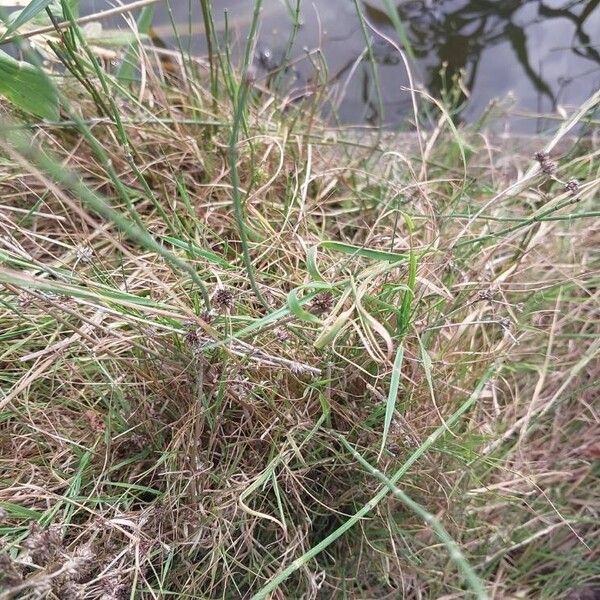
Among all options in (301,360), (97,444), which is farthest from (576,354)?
(97,444)

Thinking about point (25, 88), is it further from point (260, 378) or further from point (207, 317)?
point (260, 378)

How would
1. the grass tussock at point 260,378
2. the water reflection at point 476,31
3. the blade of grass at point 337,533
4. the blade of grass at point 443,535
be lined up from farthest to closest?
the water reflection at point 476,31 < the grass tussock at point 260,378 < the blade of grass at point 337,533 < the blade of grass at point 443,535

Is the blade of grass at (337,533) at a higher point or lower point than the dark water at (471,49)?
lower

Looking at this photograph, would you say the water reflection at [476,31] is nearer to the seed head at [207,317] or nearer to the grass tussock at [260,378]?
the grass tussock at [260,378]

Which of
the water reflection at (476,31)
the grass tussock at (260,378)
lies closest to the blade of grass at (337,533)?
the grass tussock at (260,378)

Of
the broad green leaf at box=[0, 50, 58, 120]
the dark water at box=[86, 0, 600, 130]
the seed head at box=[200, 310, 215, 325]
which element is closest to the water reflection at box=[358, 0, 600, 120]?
the dark water at box=[86, 0, 600, 130]

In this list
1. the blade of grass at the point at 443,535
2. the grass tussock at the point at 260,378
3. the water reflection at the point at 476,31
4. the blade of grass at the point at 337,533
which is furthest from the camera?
the water reflection at the point at 476,31

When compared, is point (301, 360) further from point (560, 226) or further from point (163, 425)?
point (560, 226)
